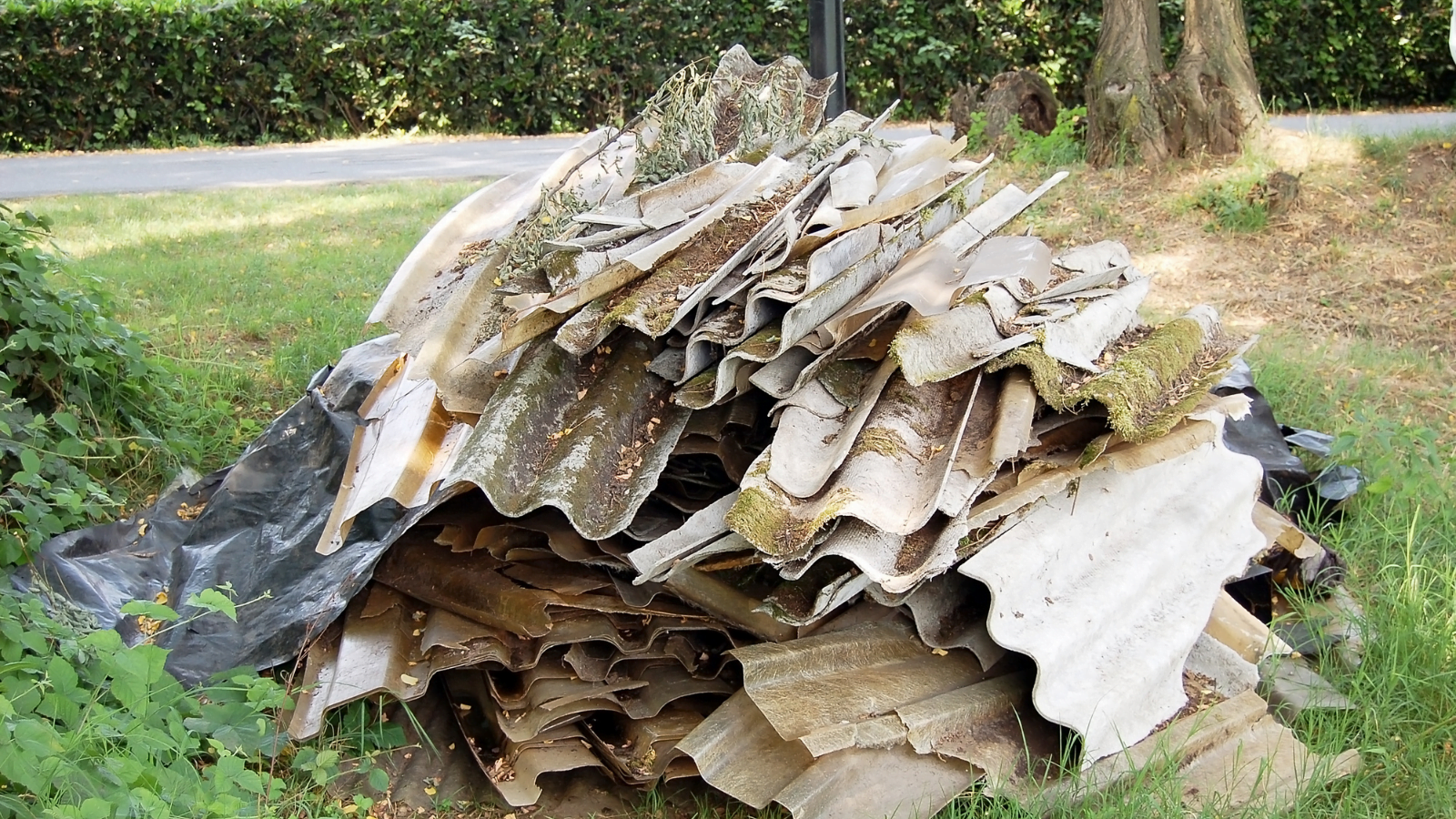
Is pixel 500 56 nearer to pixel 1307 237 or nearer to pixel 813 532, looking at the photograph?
pixel 1307 237

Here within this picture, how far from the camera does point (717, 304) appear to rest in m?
3.18

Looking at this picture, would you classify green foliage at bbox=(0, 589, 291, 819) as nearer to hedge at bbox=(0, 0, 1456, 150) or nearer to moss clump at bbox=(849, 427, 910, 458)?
moss clump at bbox=(849, 427, 910, 458)

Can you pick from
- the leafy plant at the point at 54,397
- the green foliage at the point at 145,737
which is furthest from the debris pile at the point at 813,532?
the leafy plant at the point at 54,397

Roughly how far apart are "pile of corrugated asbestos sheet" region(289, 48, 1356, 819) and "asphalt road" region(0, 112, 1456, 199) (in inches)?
248

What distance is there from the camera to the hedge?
13.1 metres

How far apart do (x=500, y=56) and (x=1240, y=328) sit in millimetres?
10808

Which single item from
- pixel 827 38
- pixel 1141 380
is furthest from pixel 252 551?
pixel 827 38

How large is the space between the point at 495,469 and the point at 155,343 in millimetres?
3105

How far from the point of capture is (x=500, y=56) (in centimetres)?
1416

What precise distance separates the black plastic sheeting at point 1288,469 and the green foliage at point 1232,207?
2673 millimetres

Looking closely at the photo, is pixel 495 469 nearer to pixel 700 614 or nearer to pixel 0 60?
pixel 700 614

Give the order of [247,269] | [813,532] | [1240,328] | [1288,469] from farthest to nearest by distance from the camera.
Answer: [247,269] → [1240,328] → [1288,469] → [813,532]

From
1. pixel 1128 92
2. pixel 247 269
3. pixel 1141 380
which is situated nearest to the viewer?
pixel 1141 380

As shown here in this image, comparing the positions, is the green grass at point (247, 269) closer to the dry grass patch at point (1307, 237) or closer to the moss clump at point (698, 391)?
→ the moss clump at point (698, 391)
